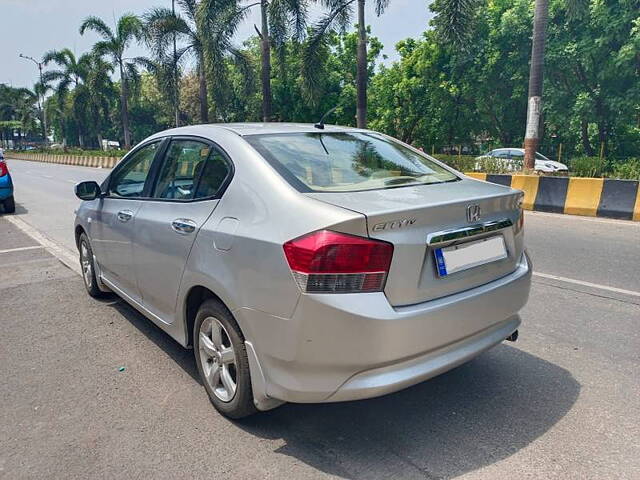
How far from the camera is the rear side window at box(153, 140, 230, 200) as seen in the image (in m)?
3.01

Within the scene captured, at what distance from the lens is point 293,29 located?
22328 millimetres

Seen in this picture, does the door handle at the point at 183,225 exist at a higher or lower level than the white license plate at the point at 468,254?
higher

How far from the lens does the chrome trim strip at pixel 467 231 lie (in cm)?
247

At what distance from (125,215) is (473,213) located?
2443 mm

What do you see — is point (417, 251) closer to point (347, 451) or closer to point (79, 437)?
point (347, 451)

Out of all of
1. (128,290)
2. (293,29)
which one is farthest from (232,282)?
(293,29)

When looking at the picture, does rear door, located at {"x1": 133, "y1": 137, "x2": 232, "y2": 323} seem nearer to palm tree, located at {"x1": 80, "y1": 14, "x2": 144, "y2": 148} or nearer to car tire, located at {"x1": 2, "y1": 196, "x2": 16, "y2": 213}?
car tire, located at {"x1": 2, "y1": 196, "x2": 16, "y2": 213}

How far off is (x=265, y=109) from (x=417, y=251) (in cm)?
2263

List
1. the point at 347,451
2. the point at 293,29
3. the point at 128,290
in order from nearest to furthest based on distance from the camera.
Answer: the point at 347,451
the point at 128,290
the point at 293,29

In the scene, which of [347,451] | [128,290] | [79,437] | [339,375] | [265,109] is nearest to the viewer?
[339,375]

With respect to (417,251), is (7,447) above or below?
below

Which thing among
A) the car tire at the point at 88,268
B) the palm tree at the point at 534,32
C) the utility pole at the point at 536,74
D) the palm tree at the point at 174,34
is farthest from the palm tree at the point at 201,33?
the car tire at the point at 88,268

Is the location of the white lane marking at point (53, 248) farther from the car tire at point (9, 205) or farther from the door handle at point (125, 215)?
the door handle at point (125, 215)

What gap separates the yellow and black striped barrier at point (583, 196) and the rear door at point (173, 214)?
830 centimetres
